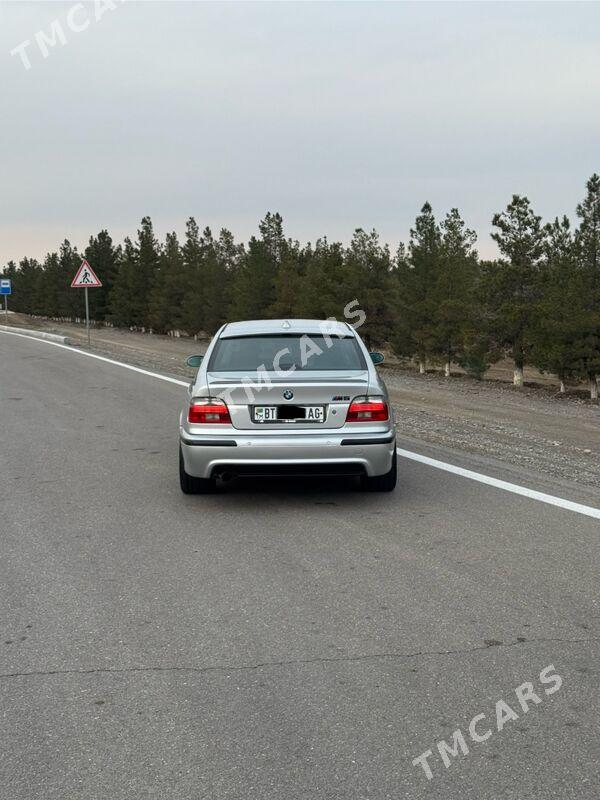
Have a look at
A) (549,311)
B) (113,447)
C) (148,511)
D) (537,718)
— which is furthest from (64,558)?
(549,311)

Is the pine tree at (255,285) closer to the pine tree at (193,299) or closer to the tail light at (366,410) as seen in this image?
the pine tree at (193,299)

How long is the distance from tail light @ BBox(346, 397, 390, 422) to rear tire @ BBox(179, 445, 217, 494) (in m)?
1.41

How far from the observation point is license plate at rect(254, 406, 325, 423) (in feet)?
22.2

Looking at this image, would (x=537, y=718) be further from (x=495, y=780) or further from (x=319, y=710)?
(x=319, y=710)

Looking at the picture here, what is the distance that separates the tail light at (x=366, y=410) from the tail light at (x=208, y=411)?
40.0 inches

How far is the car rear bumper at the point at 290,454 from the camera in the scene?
6.67m

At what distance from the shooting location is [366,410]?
6.84 meters

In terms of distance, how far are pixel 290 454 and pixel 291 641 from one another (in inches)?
105

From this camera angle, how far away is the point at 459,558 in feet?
17.8

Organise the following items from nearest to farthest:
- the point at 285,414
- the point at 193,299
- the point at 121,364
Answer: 1. the point at 285,414
2. the point at 121,364
3. the point at 193,299

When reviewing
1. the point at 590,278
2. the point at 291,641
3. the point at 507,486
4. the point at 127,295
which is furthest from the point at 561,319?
the point at 127,295

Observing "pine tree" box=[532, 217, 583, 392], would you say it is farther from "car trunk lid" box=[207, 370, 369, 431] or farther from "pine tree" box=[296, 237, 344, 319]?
"car trunk lid" box=[207, 370, 369, 431]

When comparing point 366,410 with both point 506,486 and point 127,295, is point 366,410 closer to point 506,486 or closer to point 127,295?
point 506,486

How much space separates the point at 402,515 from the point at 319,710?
3337mm
